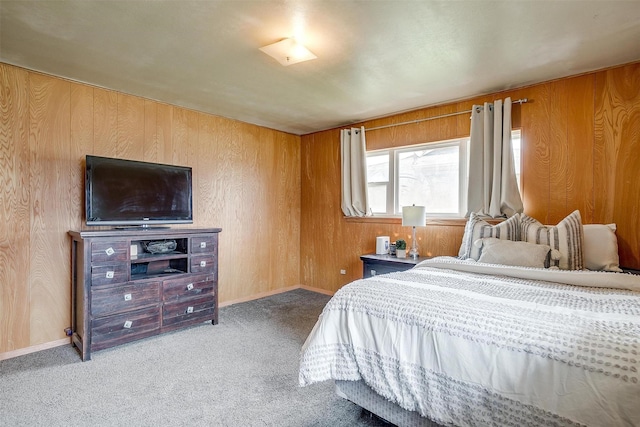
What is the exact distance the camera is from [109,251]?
2.85m

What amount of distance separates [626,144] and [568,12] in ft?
4.72

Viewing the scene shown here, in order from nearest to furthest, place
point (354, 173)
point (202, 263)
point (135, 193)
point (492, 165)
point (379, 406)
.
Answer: point (379, 406) → point (135, 193) → point (492, 165) → point (202, 263) → point (354, 173)

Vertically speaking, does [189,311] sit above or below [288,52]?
below

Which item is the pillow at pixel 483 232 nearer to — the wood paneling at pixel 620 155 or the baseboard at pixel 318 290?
the wood paneling at pixel 620 155

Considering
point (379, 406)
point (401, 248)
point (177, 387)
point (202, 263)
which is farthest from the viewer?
point (401, 248)

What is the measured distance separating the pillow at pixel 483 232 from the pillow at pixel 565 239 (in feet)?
0.42

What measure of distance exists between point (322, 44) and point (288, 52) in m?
0.26

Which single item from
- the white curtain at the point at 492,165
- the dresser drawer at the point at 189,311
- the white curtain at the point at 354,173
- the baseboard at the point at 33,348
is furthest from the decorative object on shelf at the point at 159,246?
the white curtain at the point at 492,165

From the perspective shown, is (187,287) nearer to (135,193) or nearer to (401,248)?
(135,193)

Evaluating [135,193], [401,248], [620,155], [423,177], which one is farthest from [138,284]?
[620,155]

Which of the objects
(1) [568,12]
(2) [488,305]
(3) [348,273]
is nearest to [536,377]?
(2) [488,305]

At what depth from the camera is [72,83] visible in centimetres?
307

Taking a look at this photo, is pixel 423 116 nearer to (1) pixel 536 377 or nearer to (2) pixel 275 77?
(2) pixel 275 77

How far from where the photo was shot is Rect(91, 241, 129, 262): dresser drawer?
9.09 feet
